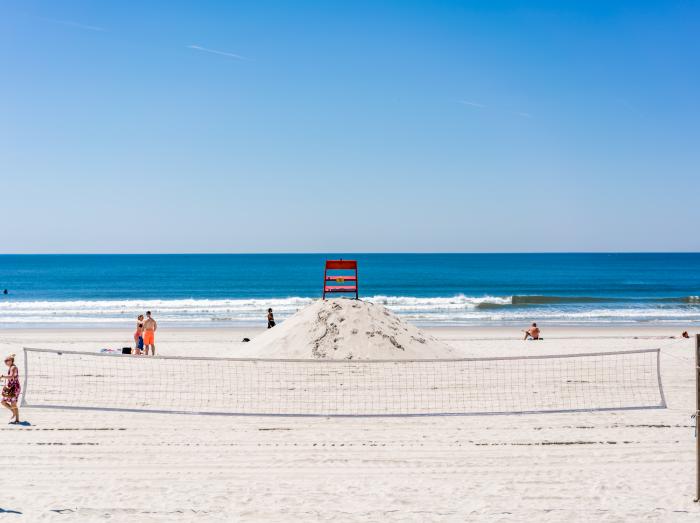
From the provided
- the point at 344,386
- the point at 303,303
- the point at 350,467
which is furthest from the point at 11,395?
the point at 303,303

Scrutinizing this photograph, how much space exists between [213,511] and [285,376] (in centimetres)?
818

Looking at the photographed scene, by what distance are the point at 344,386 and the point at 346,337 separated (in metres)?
2.92

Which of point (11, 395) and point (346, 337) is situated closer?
point (11, 395)

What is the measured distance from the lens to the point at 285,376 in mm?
15117

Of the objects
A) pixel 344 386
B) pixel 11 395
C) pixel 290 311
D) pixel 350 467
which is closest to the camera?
pixel 350 467

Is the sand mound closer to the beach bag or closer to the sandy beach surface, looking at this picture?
the sandy beach surface

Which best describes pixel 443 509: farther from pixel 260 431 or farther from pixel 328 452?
pixel 260 431

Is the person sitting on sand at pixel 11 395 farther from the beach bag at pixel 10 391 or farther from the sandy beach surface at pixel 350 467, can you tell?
the sandy beach surface at pixel 350 467

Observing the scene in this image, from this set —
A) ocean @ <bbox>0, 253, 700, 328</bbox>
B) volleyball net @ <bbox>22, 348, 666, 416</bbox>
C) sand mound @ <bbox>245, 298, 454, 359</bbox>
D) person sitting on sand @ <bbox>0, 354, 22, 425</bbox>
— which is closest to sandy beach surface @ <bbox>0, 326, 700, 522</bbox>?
person sitting on sand @ <bbox>0, 354, 22, 425</bbox>

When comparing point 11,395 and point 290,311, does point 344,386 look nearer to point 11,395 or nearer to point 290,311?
point 11,395

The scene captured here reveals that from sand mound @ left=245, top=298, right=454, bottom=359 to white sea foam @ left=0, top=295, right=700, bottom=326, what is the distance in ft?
56.0

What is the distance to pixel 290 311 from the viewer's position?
4197 cm

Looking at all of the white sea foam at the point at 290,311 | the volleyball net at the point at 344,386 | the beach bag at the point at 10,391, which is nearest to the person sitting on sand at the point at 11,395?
the beach bag at the point at 10,391

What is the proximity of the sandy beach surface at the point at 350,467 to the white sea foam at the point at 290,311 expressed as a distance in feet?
78.5
